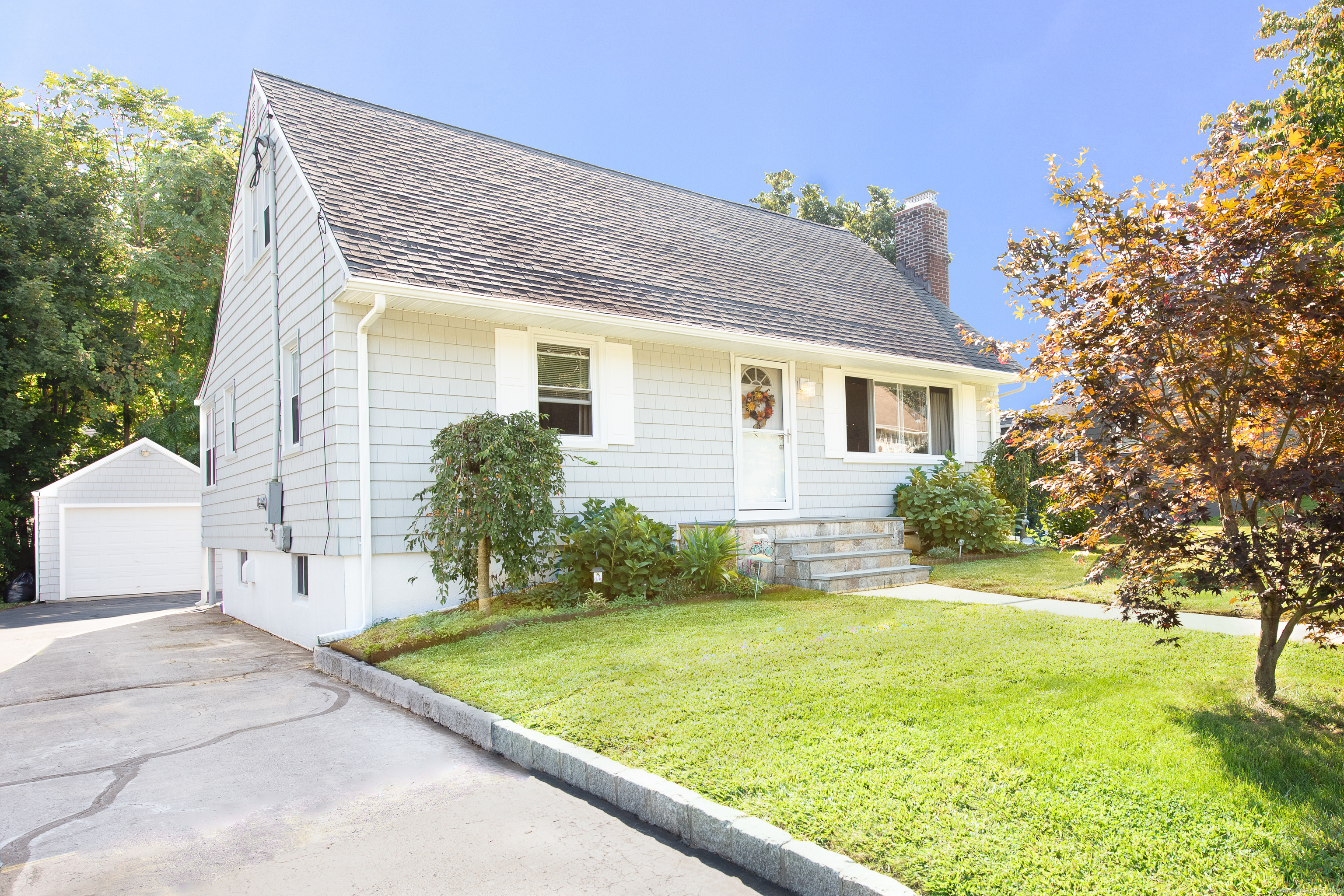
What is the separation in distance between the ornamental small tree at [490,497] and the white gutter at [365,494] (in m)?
0.42

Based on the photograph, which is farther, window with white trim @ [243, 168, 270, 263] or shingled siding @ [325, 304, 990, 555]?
window with white trim @ [243, 168, 270, 263]

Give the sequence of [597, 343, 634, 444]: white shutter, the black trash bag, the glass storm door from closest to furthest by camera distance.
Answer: [597, 343, 634, 444]: white shutter
the glass storm door
the black trash bag

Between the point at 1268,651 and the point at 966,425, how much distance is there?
1005 cm

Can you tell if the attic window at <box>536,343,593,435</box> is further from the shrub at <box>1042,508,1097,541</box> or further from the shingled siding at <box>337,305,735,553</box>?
the shrub at <box>1042,508,1097,541</box>

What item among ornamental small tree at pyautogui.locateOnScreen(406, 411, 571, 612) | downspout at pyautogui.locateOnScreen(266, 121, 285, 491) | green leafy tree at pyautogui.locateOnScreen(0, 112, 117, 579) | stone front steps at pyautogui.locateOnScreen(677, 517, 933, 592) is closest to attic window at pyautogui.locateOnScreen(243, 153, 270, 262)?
downspout at pyautogui.locateOnScreen(266, 121, 285, 491)

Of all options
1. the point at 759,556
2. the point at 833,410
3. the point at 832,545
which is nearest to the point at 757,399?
the point at 833,410

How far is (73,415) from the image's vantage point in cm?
2233

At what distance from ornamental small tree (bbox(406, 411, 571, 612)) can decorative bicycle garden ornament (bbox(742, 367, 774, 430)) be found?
12.8 ft

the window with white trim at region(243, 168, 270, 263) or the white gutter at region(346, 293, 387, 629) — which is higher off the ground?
the window with white trim at region(243, 168, 270, 263)

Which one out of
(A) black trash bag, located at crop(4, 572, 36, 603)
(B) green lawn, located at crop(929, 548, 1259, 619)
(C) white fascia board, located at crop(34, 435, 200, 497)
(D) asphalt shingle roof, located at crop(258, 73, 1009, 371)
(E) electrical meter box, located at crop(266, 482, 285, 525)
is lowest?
(A) black trash bag, located at crop(4, 572, 36, 603)

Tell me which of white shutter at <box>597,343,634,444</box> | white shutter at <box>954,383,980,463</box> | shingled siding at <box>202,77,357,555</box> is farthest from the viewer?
white shutter at <box>954,383,980,463</box>

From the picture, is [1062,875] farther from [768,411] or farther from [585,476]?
[768,411]

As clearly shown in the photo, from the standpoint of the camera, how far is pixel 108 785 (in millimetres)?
4117

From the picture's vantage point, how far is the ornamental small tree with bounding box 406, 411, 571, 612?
6984 mm
